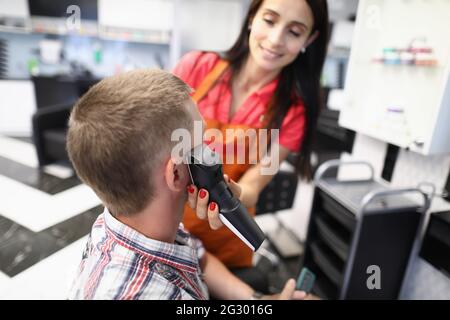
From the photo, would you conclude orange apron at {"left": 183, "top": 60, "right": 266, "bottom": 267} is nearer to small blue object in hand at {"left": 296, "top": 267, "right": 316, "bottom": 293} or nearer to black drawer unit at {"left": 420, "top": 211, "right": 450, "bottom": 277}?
small blue object in hand at {"left": 296, "top": 267, "right": 316, "bottom": 293}

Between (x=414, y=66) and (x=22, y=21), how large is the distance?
1.94 m

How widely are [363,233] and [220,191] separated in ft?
2.93

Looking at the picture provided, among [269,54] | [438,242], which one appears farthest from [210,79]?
[438,242]

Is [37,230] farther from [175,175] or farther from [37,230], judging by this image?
[175,175]

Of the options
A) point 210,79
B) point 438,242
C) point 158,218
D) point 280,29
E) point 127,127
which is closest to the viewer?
point 127,127

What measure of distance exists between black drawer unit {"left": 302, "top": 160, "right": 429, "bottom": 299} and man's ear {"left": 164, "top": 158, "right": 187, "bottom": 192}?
30.8 inches

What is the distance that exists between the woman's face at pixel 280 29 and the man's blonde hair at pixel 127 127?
0.98 ft

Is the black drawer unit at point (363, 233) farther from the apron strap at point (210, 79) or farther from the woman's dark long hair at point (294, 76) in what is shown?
the apron strap at point (210, 79)

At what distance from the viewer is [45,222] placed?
0.80 meters

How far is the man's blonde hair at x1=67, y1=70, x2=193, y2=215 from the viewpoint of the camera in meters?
0.49

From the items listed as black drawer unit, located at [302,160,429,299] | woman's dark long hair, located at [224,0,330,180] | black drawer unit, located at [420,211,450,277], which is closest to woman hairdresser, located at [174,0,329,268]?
woman's dark long hair, located at [224,0,330,180]

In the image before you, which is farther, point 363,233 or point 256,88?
point 363,233

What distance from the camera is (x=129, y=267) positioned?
0.55m
